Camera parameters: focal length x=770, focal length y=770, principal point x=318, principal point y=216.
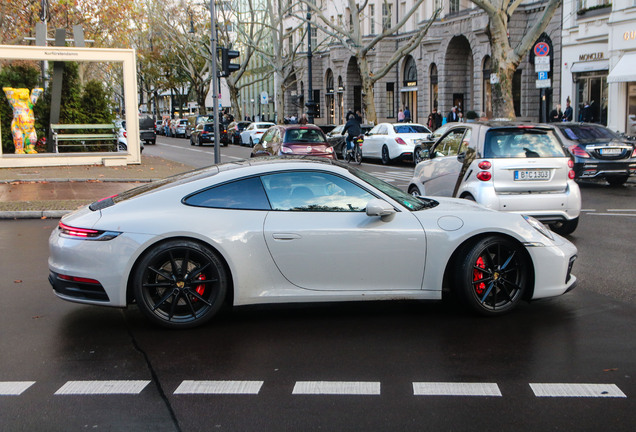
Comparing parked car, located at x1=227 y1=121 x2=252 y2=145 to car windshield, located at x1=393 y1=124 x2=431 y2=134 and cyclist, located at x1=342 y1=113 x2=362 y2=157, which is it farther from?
car windshield, located at x1=393 y1=124 x2=431 y2=134

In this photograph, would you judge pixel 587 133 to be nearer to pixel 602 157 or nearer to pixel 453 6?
pixel 602 157

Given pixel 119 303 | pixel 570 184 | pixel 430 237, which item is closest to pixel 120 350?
pixel 119 303

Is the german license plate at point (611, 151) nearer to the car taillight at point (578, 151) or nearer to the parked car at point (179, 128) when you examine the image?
the car taillight at point (578, 151)

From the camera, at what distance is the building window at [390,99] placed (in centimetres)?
5609

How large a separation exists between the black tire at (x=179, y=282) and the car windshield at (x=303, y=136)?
1621 centimetres

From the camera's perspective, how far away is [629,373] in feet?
15.9

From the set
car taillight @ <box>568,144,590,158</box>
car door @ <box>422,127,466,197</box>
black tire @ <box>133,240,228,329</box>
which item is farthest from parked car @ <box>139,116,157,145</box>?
black tire @ <box>133,240,228,329</box>

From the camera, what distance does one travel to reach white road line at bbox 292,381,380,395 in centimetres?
456

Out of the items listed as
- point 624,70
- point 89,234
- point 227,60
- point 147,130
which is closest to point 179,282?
point 89,234

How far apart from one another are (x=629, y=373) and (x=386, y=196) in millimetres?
2272

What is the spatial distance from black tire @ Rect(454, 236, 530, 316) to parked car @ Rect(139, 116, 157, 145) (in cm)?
4273

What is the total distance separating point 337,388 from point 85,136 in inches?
877

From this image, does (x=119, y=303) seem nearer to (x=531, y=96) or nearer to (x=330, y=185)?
(x=330, y=185)

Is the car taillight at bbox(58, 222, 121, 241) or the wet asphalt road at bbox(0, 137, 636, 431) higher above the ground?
the car taillight at bbox(58, 222, 121, 241)
